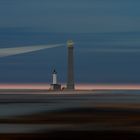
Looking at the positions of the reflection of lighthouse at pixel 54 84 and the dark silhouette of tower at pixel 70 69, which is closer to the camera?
the reflection of lighthouse at pixel 54 84

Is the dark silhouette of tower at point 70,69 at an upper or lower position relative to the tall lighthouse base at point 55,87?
upper

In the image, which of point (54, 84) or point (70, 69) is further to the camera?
point (70, 69)

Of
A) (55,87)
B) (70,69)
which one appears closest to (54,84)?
(55,87)

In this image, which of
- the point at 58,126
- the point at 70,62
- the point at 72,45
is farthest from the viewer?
the point at 72,45

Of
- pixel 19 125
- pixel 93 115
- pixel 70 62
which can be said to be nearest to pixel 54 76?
pixel 70 62

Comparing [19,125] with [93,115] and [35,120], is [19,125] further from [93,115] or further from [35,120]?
[93,115]

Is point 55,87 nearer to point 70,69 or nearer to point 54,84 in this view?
point 54,84

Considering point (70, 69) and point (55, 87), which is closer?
point (55, 87)

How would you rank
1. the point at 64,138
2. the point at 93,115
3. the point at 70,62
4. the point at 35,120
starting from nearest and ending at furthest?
the point at 64,138
the point at 35,120
the point at 93,115
the point at 70,62

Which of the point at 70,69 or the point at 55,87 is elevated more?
the point at 70,69

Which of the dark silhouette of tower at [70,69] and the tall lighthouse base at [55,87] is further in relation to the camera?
the dark silhouette of tower at [70,69]

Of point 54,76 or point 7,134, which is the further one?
point 54,76
